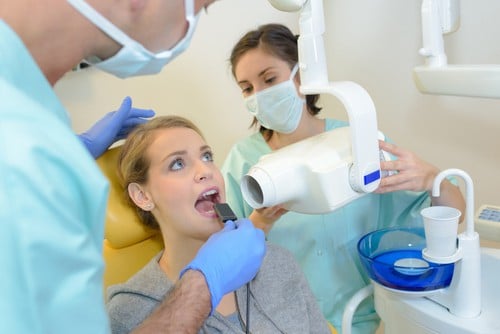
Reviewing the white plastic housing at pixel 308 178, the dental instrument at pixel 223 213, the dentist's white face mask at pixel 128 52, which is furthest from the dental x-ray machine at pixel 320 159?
the dentist's white face mask at pixel 128 52

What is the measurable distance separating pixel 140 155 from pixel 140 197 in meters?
0.12

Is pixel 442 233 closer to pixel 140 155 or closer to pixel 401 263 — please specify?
pixel 401 263

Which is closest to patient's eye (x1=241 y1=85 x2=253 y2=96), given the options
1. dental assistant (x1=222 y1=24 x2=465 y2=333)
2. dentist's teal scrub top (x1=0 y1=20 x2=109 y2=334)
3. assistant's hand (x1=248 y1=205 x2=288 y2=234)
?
dental assistant (x1=222 y1=24 x2=465 y2=333)

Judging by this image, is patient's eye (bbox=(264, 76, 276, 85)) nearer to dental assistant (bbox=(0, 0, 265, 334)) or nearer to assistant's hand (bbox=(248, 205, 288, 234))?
assistant's hand (bbox=(248, 205, 288, 234))

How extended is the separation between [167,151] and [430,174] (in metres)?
0.70

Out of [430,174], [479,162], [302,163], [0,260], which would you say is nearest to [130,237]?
[302,163]

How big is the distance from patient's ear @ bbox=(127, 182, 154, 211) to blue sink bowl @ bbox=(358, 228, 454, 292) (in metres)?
0.59

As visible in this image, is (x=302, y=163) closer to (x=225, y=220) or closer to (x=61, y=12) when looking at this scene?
(x=225, y=220)

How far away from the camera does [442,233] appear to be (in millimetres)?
1127

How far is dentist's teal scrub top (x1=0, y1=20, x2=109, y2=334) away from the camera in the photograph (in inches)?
21.2

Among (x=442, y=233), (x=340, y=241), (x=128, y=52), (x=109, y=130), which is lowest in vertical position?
(x=340, y=241)

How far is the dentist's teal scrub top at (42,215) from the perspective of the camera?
0.54 m

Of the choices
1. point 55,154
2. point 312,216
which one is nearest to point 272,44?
point 312,216

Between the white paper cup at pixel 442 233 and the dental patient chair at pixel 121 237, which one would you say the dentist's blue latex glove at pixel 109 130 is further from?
the white paper cup at pixel 442 233
